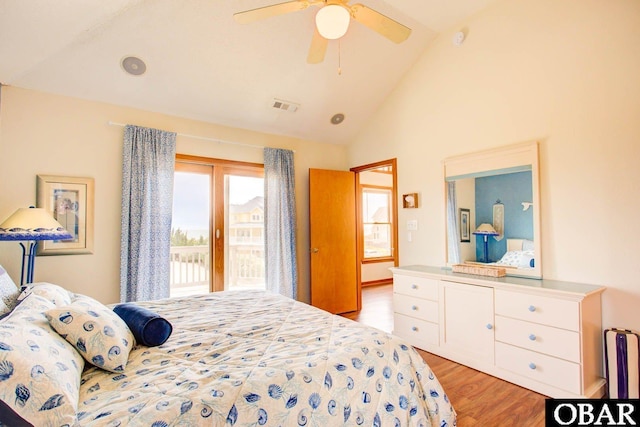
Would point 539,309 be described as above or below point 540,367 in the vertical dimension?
above

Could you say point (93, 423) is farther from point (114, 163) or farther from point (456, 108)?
point (456, 108)

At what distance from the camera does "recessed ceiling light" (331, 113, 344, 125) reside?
4114 mm

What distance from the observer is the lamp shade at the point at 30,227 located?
7.46 feet

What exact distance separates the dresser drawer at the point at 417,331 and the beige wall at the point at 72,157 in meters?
2.88

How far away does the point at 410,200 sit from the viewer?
367 cm

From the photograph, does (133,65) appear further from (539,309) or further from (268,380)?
(539,309)

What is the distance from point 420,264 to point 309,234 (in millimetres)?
1549

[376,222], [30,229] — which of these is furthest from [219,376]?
[376,222]

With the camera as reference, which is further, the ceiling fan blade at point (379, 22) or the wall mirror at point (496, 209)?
the wall mirror at point (496, 209)

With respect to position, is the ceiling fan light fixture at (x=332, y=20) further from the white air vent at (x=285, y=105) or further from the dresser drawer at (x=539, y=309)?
the dresser drawer at (x=539, y=309)

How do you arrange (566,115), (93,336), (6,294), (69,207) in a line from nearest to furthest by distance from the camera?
1. (93,336)
2. (6,294)
3. (566,115)
4. (69,207)

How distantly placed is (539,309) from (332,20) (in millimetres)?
2409

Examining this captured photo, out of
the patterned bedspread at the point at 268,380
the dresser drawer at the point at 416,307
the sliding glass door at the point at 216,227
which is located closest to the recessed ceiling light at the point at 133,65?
the sliding glass door at the point at 216,227

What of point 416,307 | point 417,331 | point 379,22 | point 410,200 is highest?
point 379,22
